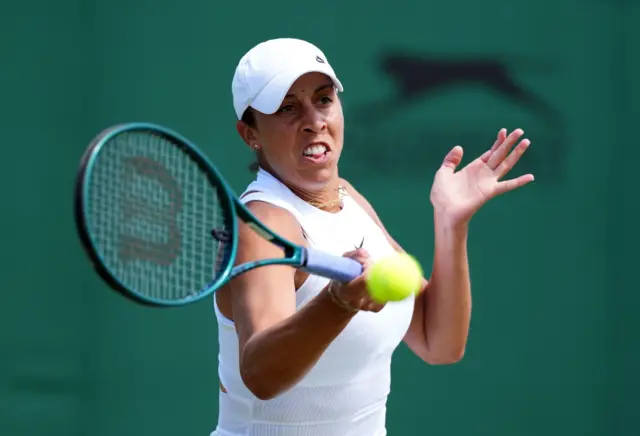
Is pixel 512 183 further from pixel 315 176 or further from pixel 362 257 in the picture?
pixel 362 257

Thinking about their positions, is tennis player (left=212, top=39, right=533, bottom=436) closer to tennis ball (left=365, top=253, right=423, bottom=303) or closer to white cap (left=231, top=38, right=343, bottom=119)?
white cap (left=231, top=38, right=343, bottom=119)

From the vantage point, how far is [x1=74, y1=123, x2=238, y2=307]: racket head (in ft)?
5.72

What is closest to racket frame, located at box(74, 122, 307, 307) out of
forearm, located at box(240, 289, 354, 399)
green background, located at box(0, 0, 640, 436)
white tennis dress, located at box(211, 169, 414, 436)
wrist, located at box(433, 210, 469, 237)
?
forearm, located at box(240, 289, 354, 399)

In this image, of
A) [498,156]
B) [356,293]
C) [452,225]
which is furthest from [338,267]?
[498,156]

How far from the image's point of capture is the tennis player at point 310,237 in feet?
6.94

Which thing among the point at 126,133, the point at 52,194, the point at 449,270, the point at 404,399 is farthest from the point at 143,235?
the point at 404,399

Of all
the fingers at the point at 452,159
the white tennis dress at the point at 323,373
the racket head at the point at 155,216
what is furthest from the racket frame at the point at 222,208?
the fingers at the point at 452,159

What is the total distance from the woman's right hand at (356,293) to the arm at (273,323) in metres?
0.02

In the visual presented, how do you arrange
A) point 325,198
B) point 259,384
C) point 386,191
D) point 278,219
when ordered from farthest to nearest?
1. point 386,191
2. point 325,198
3. point 278,219
4. point 259,384

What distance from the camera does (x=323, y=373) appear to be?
2.16 m

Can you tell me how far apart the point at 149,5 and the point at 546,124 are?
1373 millimetres

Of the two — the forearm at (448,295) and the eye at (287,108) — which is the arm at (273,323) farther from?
the forearm at (448,295)

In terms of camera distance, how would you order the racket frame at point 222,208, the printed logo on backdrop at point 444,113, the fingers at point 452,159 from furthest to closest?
the printed logo on backdrop at point 444,113, the fingers at point 452,159, the racket frame at point 222,208

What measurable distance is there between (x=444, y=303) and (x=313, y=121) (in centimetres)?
51
